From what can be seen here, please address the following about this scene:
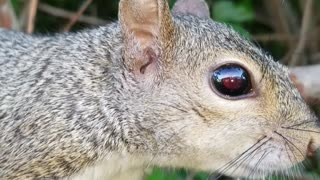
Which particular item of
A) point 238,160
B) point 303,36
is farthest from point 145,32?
point 303,36

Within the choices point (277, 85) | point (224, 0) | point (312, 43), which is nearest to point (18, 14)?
point (224, 0)

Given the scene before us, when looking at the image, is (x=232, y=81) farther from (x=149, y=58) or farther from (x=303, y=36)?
(x=303, y=36)

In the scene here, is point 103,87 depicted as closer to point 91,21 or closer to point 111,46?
point 111,46

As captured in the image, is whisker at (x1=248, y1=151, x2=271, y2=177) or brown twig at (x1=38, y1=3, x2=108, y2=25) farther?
brown twig at (x1=38, y1=3, x2=108, y2=25)

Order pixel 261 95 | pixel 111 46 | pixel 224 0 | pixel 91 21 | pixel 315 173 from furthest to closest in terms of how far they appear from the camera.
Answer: pixel 91 21
pixel 224 0
pixel 315 173
pixel 111 46
pixel 261 95

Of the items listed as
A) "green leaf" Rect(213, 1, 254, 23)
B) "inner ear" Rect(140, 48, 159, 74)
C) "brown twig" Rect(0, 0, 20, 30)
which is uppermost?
"brown twig" Rect(0, 0, 20, 30)

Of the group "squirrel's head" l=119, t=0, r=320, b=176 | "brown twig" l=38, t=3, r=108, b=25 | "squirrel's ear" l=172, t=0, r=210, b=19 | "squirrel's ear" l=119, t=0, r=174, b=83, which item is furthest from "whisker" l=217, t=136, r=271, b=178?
"brown twig" l=38, t=3, r=108, b=25

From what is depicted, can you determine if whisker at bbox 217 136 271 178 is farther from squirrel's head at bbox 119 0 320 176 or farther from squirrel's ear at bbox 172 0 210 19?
squirrel's ear at bbox 172 0 210 19
